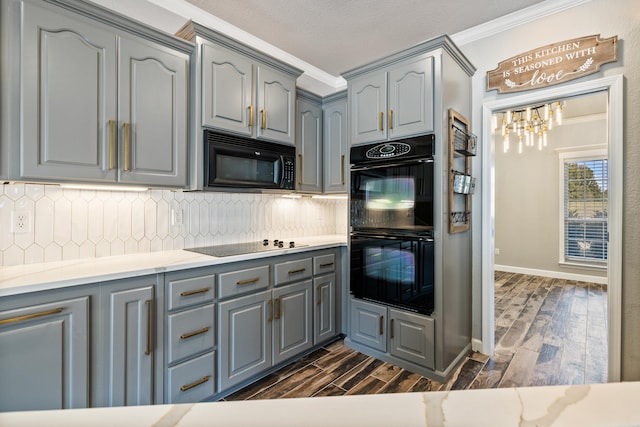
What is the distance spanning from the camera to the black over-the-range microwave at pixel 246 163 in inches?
85.2

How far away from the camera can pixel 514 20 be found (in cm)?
→ 249

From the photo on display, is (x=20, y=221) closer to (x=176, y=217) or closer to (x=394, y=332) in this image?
(x=176, y=217)

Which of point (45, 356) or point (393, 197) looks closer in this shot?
point (45, 356)

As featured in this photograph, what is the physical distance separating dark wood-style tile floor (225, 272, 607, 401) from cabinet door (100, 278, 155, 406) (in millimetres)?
617

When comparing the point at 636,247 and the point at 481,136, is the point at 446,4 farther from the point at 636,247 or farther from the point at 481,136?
the point at 636,247

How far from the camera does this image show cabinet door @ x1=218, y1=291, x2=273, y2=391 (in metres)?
2.02

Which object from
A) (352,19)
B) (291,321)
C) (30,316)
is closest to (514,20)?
(352,19)

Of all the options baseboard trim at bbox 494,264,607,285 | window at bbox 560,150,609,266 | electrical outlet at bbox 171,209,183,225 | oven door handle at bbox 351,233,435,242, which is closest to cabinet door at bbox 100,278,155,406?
electrical outlet at bbox 171,209,183,225

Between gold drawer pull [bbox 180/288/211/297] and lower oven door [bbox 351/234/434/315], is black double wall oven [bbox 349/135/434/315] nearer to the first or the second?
lower oven door [bbox 351/234/434/315]

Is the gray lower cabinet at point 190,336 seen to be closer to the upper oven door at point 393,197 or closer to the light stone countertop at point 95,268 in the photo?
the light stone countertop at point 95,268

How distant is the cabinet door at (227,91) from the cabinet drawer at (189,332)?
49.9 inches

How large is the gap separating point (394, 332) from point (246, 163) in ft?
5.87

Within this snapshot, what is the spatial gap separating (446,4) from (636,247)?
87.0 inches

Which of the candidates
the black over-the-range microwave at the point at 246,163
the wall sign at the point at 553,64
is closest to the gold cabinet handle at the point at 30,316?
the black over-the-range microwave at the point at 246,163
